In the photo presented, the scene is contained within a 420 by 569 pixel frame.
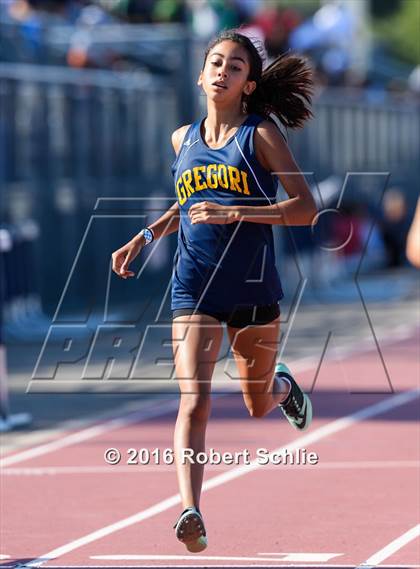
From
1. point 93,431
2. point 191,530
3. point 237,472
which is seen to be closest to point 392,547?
point 191,530

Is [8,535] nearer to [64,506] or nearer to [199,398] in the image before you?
[64,506]

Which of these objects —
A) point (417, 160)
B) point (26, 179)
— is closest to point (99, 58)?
point (26, 179)

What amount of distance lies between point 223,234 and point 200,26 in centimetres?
2116

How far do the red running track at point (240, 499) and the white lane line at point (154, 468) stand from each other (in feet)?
0.04

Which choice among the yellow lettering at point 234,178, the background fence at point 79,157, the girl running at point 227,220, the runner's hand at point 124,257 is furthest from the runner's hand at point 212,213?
the background fence at point 79,157

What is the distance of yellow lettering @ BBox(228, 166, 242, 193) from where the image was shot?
6.96 m

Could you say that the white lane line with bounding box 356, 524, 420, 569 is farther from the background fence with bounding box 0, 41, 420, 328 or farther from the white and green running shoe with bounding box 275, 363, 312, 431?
the background fence with bounding box 0, 41, 420, 328

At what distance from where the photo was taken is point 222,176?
22.9 feet

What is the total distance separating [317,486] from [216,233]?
3023mm

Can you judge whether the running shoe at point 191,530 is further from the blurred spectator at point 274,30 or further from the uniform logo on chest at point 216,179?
the blurred spectator at point 274,30

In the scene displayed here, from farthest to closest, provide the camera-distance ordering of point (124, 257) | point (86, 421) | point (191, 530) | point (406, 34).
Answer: point (406, 34), point (86, 421), point (124, 257), point (191, 530)

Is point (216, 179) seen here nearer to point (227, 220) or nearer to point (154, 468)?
point (227, 220)

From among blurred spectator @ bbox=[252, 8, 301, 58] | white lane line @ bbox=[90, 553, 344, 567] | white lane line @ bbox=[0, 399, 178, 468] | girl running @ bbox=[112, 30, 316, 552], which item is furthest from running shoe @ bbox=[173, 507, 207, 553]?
blurred spectator @ bbox=[252, 8, 301, 58]

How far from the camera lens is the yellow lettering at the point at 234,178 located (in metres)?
6.96
